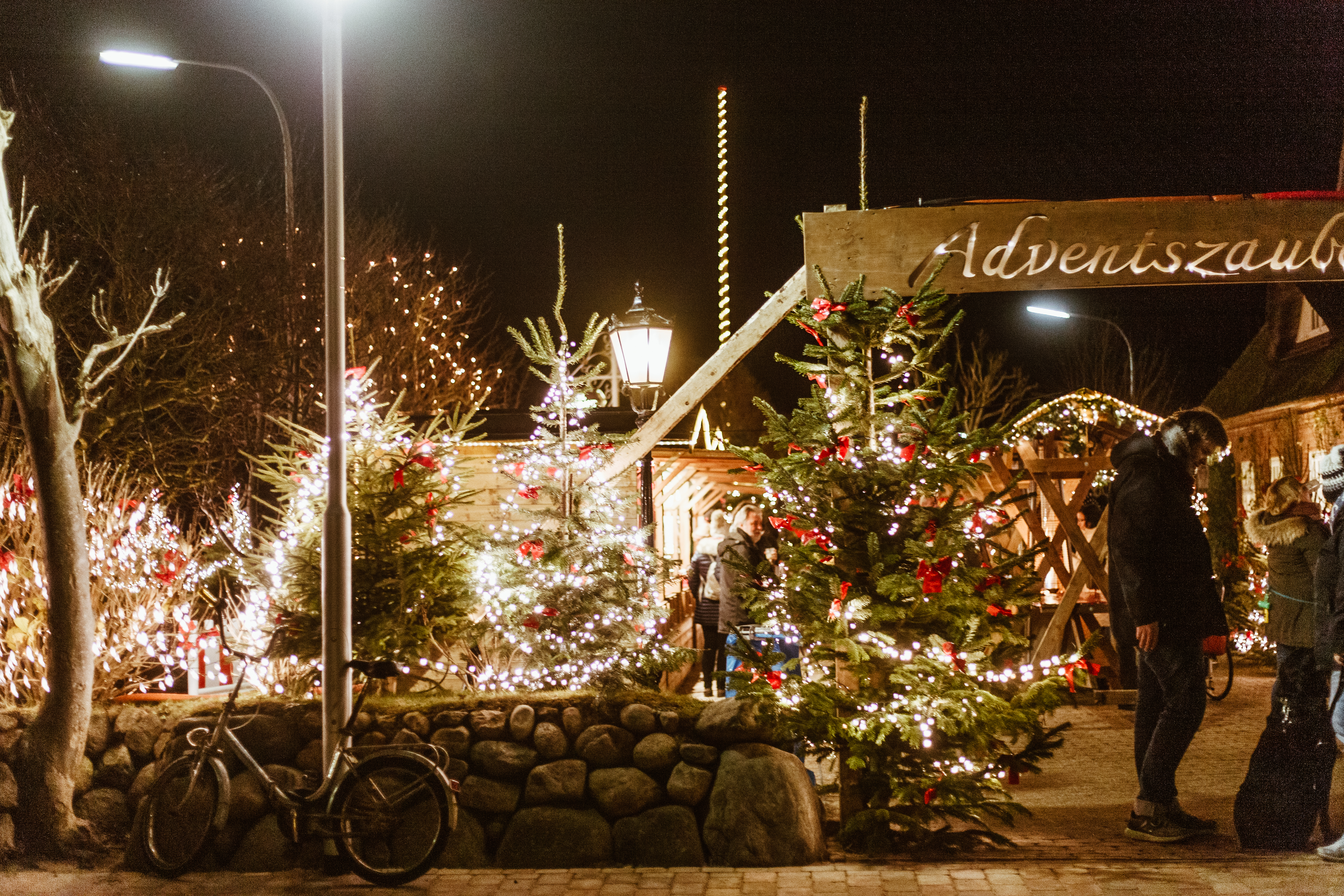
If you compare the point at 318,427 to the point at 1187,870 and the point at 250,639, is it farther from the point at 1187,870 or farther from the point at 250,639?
the point at 1187,870

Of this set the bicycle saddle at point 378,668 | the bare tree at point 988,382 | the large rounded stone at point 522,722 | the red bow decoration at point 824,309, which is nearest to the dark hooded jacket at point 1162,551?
the red bow decoration at point 824,309

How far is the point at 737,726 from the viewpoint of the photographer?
620 centimetres

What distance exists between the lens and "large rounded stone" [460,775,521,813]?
630cm

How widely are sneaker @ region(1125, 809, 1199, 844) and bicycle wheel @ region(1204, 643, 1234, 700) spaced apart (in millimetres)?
5036

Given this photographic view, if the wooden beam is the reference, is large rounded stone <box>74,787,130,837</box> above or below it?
below

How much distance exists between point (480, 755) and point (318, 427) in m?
9.45

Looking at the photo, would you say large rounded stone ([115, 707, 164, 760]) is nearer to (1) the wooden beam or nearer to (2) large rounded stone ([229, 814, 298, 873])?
(2) large rounded stone ([229, 814, 298, 873])

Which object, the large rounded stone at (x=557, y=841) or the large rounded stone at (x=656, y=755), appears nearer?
the large rounded stone at (x=557, y=841)

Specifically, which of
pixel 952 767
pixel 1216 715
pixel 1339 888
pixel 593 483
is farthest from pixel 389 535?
pixel 1216 715

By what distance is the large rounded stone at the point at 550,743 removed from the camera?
634cm

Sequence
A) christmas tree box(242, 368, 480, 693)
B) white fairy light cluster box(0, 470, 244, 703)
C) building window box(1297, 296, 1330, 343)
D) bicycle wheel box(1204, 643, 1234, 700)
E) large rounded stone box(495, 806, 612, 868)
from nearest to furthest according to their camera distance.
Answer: large rounded stone box(495, 806, 612, 868)
christmas tree box(242, 368, 480, 693)
white fairy light cluster box(0, 470, 244, 703)
bicycle wheel box(1204, 643, 1234, 700)
building window box(1297, 296, 1330, 343)

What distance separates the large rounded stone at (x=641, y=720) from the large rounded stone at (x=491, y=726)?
0.68m

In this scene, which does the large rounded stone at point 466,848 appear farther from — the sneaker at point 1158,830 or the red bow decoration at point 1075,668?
the sneaker at point 1158,830

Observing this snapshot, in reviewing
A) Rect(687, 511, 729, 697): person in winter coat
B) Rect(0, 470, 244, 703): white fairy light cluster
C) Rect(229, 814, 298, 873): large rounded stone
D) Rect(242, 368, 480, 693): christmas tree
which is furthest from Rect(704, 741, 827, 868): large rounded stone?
Rect(687, 511, 729, 697): person in winter coat
